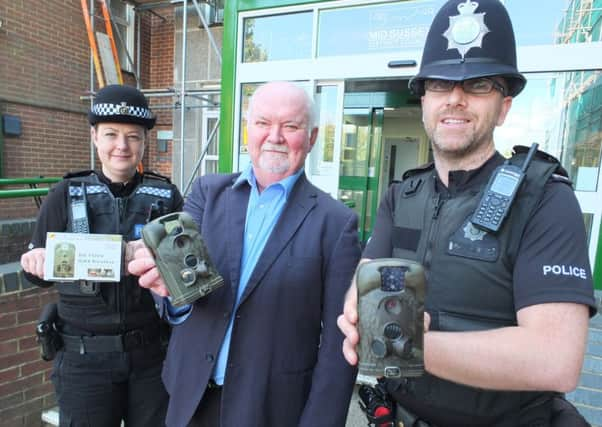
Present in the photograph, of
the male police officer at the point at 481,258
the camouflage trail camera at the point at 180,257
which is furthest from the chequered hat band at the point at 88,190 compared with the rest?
the male police officer at the point at 481,258

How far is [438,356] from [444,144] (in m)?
0.65

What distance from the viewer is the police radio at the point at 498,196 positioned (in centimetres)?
110

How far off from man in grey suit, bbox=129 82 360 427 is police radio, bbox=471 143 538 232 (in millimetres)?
482

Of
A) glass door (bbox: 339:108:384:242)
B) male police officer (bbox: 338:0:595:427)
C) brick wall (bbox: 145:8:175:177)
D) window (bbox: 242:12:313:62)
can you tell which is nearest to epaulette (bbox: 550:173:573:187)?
male police officer (bbox: 338:0:595:427)

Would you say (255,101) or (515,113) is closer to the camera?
(255,101)

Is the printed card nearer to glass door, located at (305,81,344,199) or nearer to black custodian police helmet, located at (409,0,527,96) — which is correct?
black custodian police helmet, located at (409,0,527,96)

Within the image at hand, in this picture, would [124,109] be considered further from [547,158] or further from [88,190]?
[547,158]

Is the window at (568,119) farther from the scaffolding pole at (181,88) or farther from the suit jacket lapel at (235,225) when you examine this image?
the scaffolding pole at (181,88)

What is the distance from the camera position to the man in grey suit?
140cm

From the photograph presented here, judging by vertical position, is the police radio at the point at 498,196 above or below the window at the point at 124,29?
below

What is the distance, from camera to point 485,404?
1.14 meters

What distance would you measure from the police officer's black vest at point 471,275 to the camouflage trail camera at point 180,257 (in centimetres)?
69

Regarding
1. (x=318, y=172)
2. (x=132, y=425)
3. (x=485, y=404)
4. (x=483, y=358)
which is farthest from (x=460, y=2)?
(x=318, y=172)

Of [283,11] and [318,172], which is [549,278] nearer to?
[318,172]
